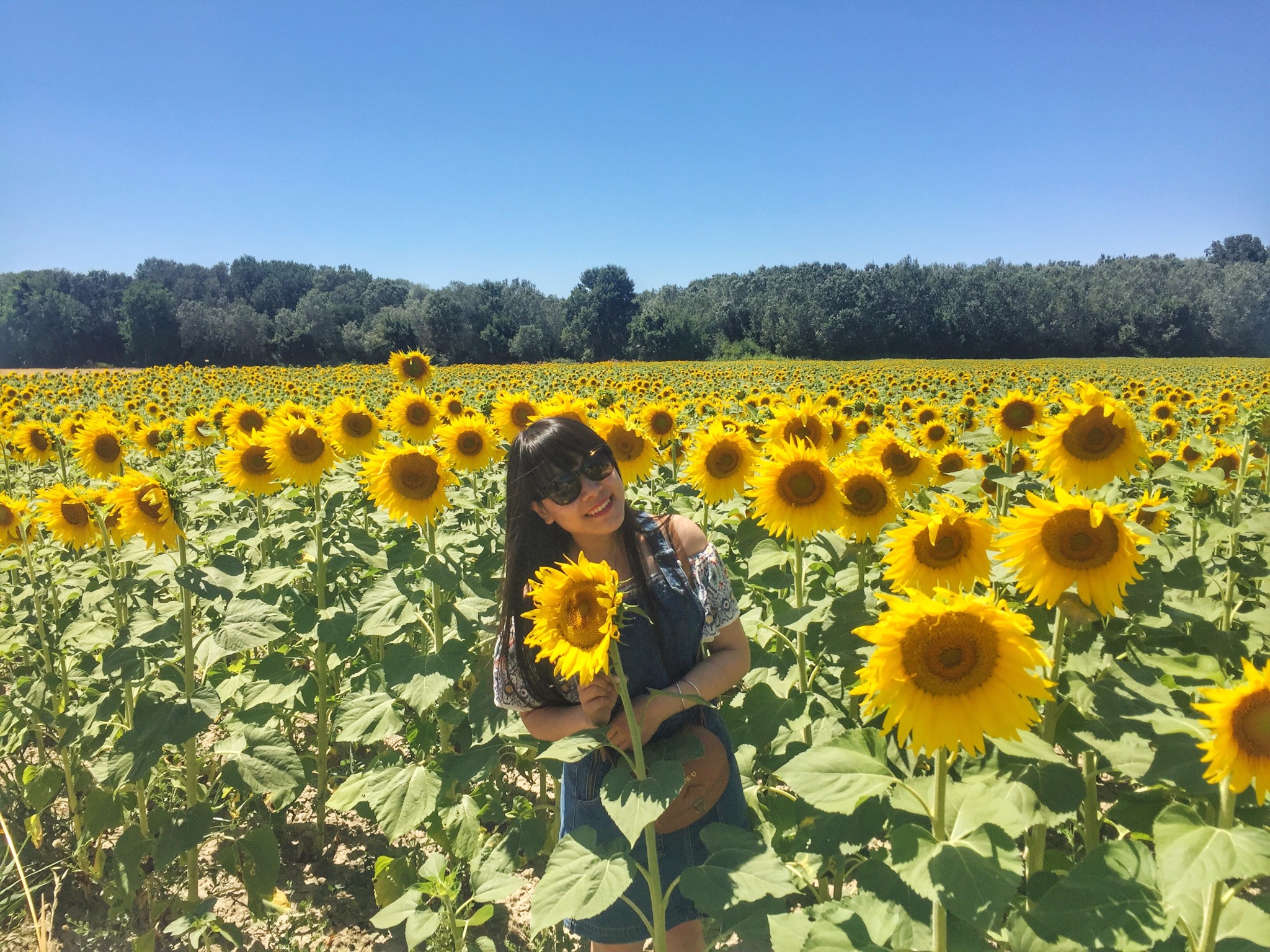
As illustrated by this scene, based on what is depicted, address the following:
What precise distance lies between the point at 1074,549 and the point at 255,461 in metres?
3.72

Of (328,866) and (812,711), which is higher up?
(812,711)

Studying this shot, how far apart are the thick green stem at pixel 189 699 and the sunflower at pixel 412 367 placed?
2.90m

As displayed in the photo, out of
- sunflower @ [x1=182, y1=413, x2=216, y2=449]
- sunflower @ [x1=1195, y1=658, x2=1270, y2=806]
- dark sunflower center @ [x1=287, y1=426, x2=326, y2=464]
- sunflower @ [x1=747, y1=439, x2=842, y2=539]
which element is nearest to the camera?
sunflower @ [x1=1195, y1=658, x2=1270, y2=806]

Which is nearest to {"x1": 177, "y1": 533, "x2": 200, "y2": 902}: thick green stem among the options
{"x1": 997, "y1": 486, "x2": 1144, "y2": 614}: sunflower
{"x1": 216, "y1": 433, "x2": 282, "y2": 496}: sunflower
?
{"x1": 216, "y1": 433, "x2": 282, "y2": 496}: sunflower

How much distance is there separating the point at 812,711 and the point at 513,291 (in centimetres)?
7720

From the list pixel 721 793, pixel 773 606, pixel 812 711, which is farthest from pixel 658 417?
pixel 721 793

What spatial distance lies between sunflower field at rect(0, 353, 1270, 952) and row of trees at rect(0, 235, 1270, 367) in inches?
1805

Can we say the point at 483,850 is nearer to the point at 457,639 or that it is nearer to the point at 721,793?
the point at 457,639

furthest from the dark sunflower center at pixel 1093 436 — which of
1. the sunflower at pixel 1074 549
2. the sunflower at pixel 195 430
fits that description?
the sunflower at pixel 195 430

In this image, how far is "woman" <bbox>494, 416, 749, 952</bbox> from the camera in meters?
2.12

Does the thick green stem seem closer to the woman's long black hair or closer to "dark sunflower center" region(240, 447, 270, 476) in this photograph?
"dark sunflower center" region(240, 447, 270, 476)

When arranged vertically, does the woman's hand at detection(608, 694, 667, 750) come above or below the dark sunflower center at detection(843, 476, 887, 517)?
below

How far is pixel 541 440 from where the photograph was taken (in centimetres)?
213

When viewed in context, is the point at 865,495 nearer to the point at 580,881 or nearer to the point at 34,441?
the point at 580,881
